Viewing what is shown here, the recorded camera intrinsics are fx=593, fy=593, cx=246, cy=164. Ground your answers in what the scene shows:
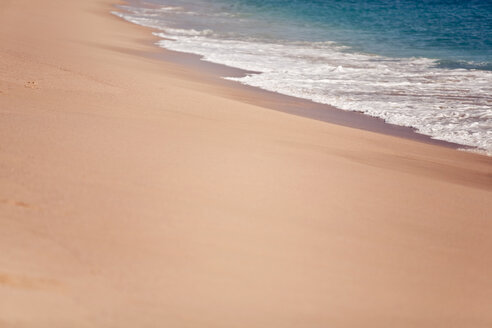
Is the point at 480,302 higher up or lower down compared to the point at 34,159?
lower down

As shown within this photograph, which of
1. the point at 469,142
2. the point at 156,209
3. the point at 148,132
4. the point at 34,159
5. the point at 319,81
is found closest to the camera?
the point at 156,209

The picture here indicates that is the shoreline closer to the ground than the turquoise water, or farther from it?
closer to the ground

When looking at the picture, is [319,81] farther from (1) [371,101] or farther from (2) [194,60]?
(2) [194,60]

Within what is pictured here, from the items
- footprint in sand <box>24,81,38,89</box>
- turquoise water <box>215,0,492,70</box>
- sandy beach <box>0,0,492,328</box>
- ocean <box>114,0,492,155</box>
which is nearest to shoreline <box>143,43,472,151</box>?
ocean <box>114,0,492,155</box>

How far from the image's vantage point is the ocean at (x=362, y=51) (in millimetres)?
9633

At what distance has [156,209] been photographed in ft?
11.5

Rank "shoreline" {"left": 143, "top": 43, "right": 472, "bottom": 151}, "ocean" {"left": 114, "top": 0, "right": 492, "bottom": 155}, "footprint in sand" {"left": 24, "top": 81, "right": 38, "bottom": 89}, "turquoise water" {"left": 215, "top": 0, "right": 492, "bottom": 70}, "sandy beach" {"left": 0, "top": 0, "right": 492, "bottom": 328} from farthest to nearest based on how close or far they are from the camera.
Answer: "turquoise water" {"left": 215, "top": 0, "right": 492, "bottom": 70}, "ocean" {"left": 114, "top": 0, "right": 492, "bottom": 155}, "shoreline" {"left": 143, "top": 43, "right": 472, "bottom": 151}, "footprint in sand" {"left": 24, "top": 81, "right": 38, "bottom": 89}, "sandy beach" {"left": 0, "top": 0, "right": 492, "bottom": 328}

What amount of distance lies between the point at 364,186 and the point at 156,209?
1781 millimetres

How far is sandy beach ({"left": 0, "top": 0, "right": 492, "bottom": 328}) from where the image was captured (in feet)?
9.02

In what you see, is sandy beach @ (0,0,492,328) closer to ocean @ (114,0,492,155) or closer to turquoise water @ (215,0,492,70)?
ocean @ (114,0,492,155)

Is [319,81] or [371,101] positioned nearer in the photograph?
[371,101]

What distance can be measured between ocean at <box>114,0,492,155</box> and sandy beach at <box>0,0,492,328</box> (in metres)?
3.56

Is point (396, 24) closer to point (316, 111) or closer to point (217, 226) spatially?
point (316, 111)

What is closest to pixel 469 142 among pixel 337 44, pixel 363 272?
pixel 363 272
